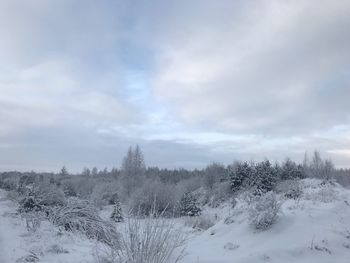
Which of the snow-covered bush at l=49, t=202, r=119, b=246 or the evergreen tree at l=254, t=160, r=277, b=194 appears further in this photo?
the evergreen tree at l=254, t=160, r=277, b=194

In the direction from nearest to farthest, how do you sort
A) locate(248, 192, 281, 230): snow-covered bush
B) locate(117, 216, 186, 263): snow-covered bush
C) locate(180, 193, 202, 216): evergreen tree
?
locate(117, 216, 186, 263): snow-covered bush
locate(248, 192, 281, 230): snow-covered bush
locate(180, 193, 202, 216): evergreen tree

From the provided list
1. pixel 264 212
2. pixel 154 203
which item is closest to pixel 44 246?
pixel 154 203

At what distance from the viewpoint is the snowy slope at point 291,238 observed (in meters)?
10.0

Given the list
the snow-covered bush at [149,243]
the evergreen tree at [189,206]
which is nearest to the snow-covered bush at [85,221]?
the snow-covered bush at [149,243]

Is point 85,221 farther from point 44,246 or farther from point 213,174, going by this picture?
point 213,174

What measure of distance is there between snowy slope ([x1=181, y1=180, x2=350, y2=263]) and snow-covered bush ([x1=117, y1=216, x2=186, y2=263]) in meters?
2.20

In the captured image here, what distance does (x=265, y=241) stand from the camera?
10953mm

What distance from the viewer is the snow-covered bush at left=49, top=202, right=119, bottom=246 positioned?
9875 mm

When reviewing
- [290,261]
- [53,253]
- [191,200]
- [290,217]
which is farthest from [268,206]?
[191,200]

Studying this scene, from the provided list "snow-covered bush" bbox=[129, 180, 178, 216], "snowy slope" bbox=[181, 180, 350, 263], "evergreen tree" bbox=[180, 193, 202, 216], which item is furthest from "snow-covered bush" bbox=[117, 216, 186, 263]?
"evergreen tree" bbox=[180, 193, 202, 216]

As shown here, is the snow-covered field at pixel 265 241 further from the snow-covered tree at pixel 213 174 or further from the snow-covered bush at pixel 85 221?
the snow-covered tree at pixel 213 174

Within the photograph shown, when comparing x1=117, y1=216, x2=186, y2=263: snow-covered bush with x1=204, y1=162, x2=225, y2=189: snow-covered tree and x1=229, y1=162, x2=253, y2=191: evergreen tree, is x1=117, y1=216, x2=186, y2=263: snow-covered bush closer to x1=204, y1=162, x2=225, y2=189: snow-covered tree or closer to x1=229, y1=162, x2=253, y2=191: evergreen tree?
x1=229, y1=162, x2=253, y2=191: evergreen tree

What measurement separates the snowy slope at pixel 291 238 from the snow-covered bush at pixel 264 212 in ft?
0.66

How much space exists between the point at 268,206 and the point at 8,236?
939 centimetres
